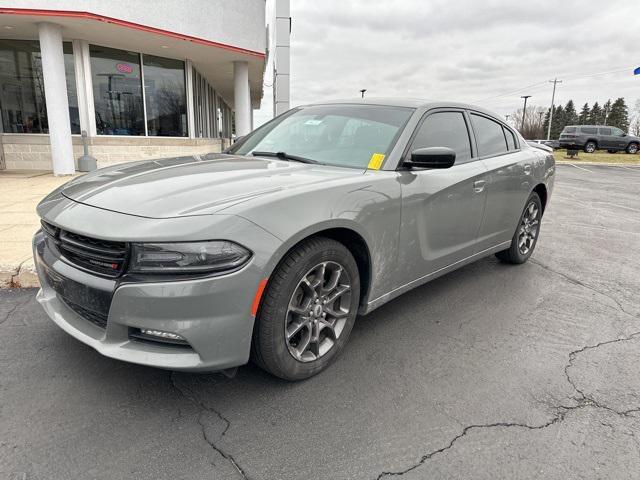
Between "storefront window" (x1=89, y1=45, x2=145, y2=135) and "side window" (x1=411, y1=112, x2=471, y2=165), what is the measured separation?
37.3 ft

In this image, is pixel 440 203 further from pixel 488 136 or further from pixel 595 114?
pixel 595 114

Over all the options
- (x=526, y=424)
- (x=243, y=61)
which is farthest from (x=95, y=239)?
(x=243, y=61)

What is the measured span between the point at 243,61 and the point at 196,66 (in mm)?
1824

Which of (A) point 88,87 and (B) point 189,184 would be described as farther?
(A) point 88,87

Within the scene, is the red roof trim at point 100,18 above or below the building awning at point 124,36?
above

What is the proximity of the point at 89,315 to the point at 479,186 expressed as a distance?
2.95 metres

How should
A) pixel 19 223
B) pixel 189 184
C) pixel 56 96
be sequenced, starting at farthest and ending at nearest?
pixel 56 96, pixel 19 223, pixel 189 184

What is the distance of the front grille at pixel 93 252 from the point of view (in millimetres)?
2064

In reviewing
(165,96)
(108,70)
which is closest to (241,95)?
(165,96)

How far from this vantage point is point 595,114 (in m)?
83.6

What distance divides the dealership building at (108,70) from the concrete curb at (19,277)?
8.04 m

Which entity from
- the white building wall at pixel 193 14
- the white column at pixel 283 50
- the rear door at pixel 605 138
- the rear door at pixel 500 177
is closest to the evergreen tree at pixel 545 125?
the rear door at pixel 605 138

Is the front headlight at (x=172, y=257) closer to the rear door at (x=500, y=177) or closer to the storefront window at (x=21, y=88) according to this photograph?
the rear door at (x=500, y=177)

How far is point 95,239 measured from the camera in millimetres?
2117
